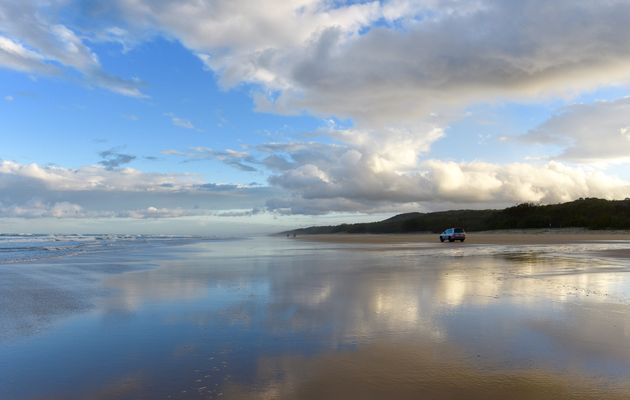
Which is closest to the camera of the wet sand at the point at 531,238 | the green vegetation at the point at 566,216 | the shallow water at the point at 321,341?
the shallow water at the point at 321,341

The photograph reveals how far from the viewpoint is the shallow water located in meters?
5.83

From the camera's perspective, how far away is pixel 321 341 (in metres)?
7.97

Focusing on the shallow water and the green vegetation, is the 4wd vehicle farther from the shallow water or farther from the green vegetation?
the shallow water

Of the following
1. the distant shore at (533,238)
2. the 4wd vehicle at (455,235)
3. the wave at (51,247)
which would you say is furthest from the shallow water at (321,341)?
the 4wd vehicle at (455,235)

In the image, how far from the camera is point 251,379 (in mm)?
6062

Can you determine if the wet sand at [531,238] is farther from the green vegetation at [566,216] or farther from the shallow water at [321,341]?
the shallow water at [321,341]

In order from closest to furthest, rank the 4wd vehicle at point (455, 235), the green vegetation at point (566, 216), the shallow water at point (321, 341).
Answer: the shallow water at point (321, 341) → the 4wd vehicle at point (455, 235) → the green vegetation at point (566, 216)

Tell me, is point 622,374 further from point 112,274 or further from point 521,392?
point 112,274

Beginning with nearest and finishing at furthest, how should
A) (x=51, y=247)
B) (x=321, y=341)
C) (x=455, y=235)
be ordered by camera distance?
(x=321, y=341) < (x=51, y=247) < (x=455, y=235)

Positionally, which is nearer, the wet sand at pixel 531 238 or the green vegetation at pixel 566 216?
the wet sand at pixel 531 238

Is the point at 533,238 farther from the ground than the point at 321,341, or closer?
farther from the ground

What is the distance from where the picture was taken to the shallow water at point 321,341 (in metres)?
5.83

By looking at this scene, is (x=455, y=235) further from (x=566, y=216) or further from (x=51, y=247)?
(x=566, y=216)

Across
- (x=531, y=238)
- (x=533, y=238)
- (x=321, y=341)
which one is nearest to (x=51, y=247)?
(x=321, y=341)
